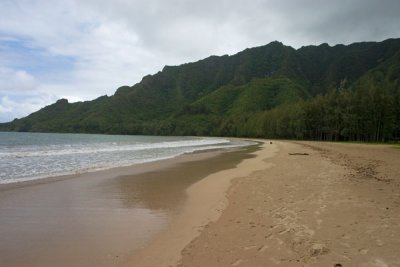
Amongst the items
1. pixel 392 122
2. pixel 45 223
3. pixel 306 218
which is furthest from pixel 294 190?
pixel 392 122

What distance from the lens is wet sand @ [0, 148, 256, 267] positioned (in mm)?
6162

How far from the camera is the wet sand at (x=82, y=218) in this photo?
20.2 feet

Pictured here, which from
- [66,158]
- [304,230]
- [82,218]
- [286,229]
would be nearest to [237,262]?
[286,229]

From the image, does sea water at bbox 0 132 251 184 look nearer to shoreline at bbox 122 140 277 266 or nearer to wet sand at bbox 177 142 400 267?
shoreline at bbox 122 140 277 266

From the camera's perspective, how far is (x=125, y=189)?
1405cm

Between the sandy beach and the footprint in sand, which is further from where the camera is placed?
the sandy beach

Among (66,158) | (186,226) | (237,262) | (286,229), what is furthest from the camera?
(66,158)

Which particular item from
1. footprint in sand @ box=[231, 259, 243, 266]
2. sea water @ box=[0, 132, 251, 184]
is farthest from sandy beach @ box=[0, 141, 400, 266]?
sea water @ box=[0, 132, 251, 184]

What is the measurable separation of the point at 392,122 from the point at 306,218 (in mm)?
68938

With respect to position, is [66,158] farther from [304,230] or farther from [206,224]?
[304,230]

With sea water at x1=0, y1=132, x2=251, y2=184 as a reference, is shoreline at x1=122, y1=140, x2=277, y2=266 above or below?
above

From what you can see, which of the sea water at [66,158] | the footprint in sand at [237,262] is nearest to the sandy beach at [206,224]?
the footprint in sand at [237,262]

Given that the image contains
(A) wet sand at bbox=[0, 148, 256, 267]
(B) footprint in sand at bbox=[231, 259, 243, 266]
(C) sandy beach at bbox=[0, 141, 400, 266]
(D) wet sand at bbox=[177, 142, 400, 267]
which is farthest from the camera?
(A) wet sand at bbox=[0, 148, 256, 267]

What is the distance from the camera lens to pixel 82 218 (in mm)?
8977
